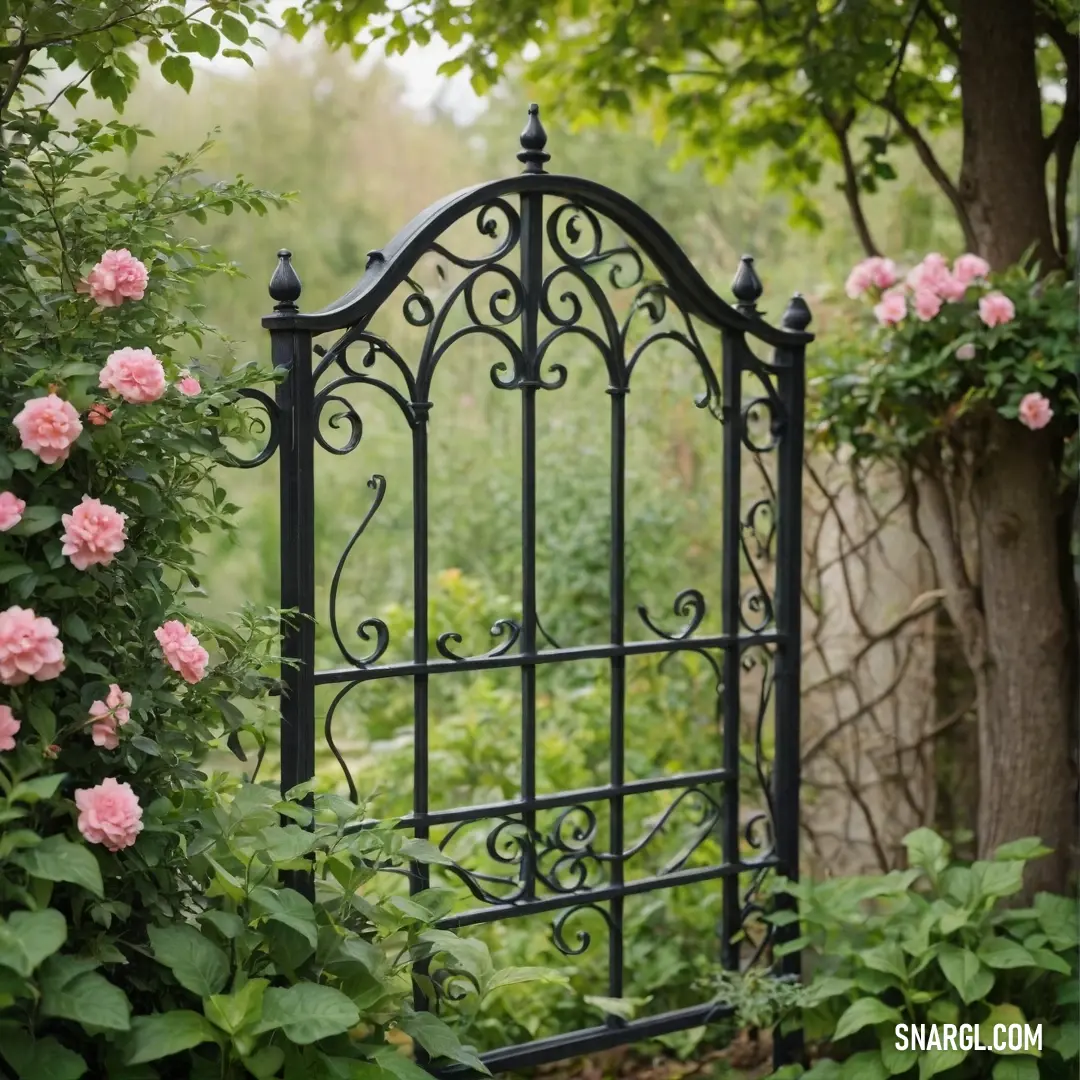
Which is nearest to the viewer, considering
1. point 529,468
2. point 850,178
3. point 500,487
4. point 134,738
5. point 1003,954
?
point 134,738

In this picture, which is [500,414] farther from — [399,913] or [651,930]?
[399,913]

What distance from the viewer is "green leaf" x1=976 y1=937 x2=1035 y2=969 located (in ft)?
8.21

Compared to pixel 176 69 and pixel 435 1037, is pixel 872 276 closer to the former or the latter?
pixel 176 69

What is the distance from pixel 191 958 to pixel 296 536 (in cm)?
71

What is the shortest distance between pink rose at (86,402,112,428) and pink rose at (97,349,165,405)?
0.03 metres

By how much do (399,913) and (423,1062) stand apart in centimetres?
44

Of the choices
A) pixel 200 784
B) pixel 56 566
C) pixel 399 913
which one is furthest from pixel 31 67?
pixel 399 913

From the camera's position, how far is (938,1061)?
2.39m

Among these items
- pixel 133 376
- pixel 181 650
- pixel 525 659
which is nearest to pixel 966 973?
pixel 525 659

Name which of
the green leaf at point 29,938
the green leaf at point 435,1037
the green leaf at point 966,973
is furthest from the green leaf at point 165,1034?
the green leaf at point 966,973

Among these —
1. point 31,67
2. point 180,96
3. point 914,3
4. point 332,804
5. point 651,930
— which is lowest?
point 651,930

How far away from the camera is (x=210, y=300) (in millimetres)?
6062

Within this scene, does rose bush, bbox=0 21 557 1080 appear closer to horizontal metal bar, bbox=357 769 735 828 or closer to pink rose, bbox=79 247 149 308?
pink rose, bbox=79 247 149 308

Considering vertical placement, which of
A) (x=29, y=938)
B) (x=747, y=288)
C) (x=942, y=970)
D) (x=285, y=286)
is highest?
(x=747, y=288)
